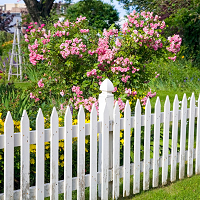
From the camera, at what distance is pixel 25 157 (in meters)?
2.50

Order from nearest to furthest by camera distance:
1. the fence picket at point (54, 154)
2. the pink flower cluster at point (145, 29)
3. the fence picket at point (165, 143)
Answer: the fence picket at point (54, 154) < the fence picket at point (165, 143) < the pink flower cluster at point (145, 29)

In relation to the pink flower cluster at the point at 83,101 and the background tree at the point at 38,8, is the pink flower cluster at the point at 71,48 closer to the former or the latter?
the pink flower cluster at the point at 83,101

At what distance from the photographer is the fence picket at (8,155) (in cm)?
236

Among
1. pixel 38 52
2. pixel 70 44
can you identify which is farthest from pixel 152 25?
pixel 38 52

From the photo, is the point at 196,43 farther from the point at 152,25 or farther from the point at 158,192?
the point at 158,192

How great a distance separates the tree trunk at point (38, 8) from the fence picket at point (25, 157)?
8.05m

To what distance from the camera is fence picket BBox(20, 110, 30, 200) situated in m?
2.44

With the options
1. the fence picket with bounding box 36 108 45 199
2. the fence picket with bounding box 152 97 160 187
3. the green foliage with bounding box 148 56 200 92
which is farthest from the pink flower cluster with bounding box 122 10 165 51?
the green foliage with bounding box 148 56 200 92

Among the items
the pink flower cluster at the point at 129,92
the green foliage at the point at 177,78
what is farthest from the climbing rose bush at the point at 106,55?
the green foliage at the point at 177,78

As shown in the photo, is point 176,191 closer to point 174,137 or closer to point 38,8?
point 174,137

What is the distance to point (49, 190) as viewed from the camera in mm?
2729

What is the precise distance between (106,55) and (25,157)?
2.05 metres

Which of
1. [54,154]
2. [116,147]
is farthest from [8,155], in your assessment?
[116,147]

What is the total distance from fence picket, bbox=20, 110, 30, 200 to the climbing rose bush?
1663mm
